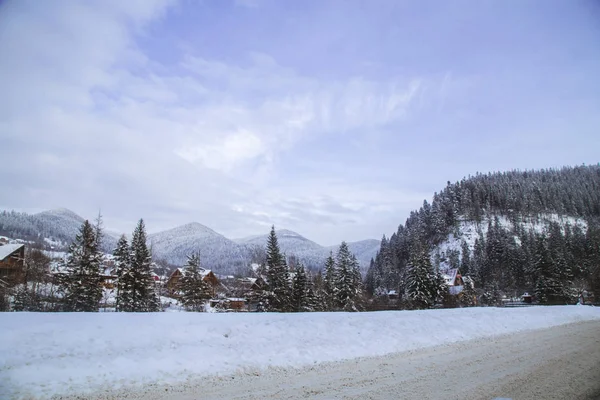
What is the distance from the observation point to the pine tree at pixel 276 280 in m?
44.2

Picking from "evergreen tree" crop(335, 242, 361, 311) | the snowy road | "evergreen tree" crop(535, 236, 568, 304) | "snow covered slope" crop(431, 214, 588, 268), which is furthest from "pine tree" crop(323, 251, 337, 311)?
"snow covered slope" crop(431, 214, 588, 268)

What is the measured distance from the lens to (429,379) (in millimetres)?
9336

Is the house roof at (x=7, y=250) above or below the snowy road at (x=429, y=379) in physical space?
above

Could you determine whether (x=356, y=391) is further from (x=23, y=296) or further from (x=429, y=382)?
(x=23, y=296)

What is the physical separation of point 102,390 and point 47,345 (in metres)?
2.41

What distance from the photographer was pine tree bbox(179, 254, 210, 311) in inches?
2014

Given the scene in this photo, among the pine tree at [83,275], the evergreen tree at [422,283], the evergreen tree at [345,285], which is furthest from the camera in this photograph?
the evergreen tree at [345,285]

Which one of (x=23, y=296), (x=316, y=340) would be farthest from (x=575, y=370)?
(x=23, y=296)

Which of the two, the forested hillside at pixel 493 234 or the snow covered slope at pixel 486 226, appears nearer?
the forested hillside at pixel 493 234

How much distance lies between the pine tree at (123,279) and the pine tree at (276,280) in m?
16.8

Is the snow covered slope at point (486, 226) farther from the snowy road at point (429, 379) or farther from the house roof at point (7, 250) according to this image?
the snowy road at point (429, 379)

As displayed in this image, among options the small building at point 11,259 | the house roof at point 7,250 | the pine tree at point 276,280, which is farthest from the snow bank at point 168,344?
the house roof at point 7,250

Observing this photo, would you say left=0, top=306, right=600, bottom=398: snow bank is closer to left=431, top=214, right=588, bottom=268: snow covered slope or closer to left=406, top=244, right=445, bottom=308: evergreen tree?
left=406, top=244, right=445, bottom=308: evergreen tree

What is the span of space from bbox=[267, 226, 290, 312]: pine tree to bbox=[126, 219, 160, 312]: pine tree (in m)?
15.0
